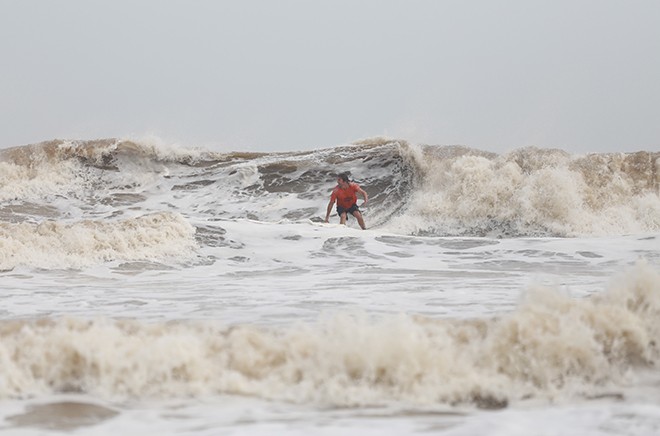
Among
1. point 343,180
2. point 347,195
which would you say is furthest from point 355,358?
point 347,195

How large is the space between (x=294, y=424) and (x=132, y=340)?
45.4 inches

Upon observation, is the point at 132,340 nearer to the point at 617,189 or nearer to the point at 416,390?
the point at 416,390

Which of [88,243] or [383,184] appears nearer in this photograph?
[88,243]

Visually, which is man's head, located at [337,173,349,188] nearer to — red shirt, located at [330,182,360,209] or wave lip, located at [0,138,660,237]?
red shirt, located at [330,182,360,209]

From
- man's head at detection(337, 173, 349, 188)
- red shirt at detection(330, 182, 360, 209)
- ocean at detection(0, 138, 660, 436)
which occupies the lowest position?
ocean at detection(0, 138, 660, 436)

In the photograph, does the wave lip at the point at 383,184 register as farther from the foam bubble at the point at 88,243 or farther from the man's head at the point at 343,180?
the foam bubble at the point at 88,243

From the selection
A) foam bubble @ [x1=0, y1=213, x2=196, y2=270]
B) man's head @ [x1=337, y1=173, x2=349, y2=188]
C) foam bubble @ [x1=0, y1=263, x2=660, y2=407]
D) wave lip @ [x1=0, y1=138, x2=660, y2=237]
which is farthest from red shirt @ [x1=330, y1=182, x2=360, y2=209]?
foam bubble @ [x1=0, y1=263, x2=660, y2=407]

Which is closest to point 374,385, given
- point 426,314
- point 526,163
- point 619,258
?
point 426,314

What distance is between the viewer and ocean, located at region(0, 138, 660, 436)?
2.95 metres

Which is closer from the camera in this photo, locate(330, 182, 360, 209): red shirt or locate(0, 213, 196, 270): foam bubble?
locate(0, 213, 196, 270): foam bubble

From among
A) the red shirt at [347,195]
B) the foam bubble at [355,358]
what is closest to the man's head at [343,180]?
the red shirt at [347,195]

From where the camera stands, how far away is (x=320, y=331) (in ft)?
12.2

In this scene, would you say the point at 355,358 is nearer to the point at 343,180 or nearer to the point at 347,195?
the point at 343,180

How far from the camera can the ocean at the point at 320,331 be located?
9.67 ft
